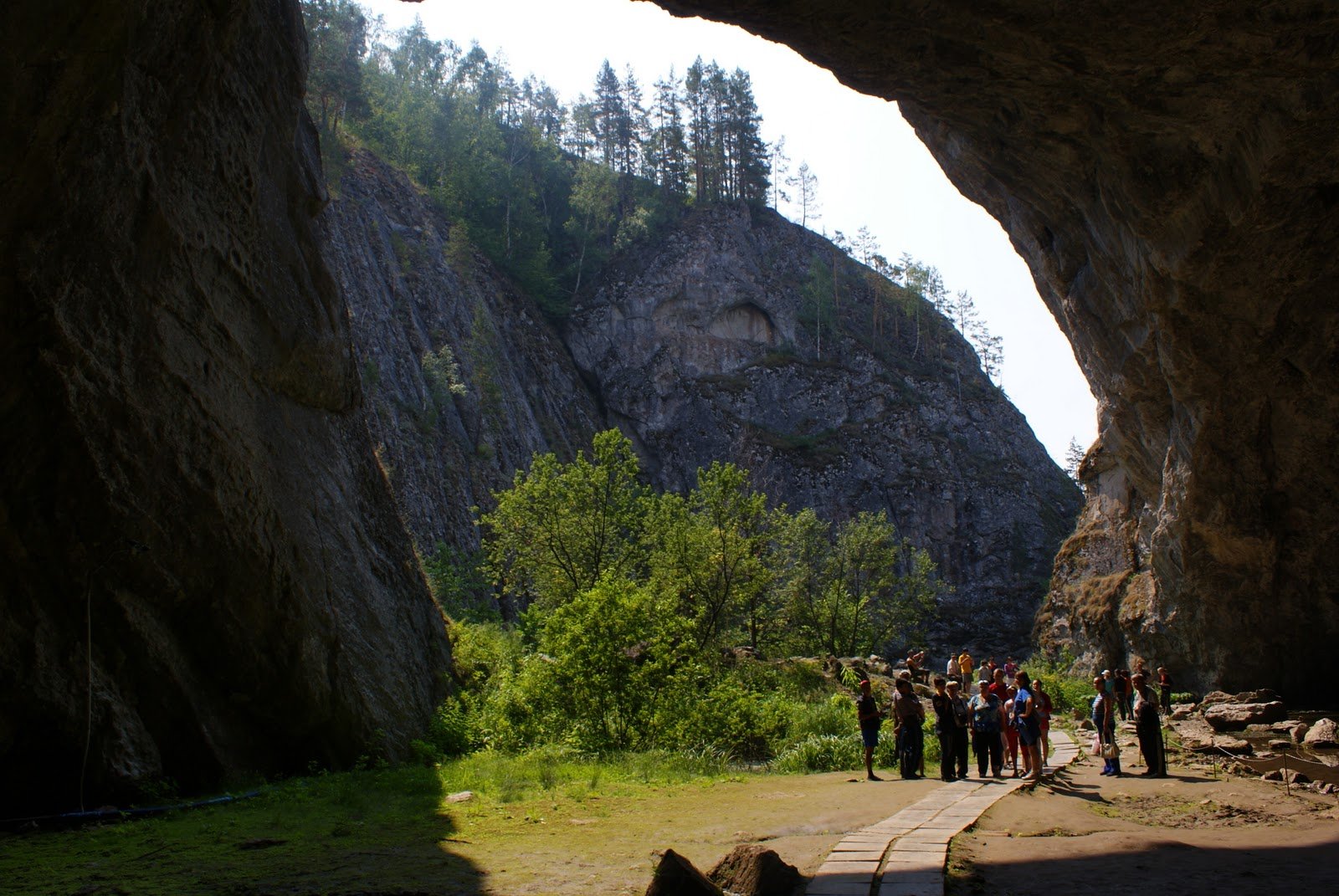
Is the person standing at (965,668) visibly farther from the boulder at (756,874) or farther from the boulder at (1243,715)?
the boulder at (756,874)

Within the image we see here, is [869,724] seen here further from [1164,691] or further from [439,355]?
[439,355]

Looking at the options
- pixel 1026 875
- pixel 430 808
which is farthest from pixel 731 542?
pixel 1026 875

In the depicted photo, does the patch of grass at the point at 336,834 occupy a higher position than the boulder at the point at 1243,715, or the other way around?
the patch of grass at the point at 336,834

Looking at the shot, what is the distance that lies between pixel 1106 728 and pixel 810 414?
5003cm

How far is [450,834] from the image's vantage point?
328 inches

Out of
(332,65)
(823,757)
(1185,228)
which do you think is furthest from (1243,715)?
(332,65)

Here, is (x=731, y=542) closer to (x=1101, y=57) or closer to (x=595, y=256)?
(x=1101, y=57)

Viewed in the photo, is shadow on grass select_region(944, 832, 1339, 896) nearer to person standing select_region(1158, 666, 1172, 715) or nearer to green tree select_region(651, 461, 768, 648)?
person standing select_region(1158, 666, 1172, 715)

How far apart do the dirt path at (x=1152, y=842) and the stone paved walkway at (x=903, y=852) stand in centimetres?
16

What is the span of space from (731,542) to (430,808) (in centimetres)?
2219

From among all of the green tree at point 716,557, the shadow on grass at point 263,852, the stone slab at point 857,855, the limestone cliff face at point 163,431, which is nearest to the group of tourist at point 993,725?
the stone slab at point 857,855

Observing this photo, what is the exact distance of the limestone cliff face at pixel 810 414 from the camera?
2327 inches

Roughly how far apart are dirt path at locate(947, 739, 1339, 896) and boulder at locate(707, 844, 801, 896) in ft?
3.76

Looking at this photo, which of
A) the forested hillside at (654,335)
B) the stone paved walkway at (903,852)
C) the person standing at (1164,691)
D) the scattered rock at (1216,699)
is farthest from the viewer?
the forested hillside at (654,335)
